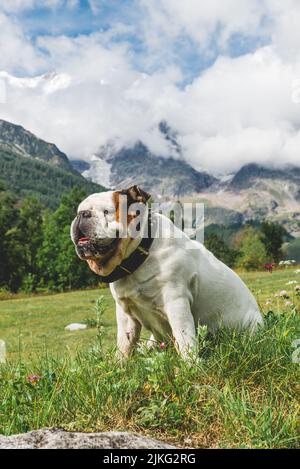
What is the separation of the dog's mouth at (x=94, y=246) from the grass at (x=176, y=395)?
888 mm

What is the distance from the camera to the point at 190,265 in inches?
178

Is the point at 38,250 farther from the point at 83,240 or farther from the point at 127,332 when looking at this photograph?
the point at 83,240

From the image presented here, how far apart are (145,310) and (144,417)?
3.56ft

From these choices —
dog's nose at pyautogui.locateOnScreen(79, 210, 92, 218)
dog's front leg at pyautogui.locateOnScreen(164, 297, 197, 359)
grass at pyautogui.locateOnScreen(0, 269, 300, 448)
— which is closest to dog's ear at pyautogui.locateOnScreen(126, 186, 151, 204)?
dog's nose at pyautogui.locateOnScreen(79, 210, 92, 218)

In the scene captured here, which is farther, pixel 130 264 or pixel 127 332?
pixel 127 332

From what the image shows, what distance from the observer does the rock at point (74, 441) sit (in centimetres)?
291

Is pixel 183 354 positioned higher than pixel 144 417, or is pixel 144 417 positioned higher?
pixel 183 354

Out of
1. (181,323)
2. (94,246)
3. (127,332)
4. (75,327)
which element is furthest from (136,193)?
(75,327)

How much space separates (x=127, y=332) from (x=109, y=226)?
1.13 metres

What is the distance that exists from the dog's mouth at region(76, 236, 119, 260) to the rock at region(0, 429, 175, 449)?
1.56m

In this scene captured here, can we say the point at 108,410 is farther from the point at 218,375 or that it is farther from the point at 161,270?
the point at 161,270

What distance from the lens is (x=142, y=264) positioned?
4383mm
